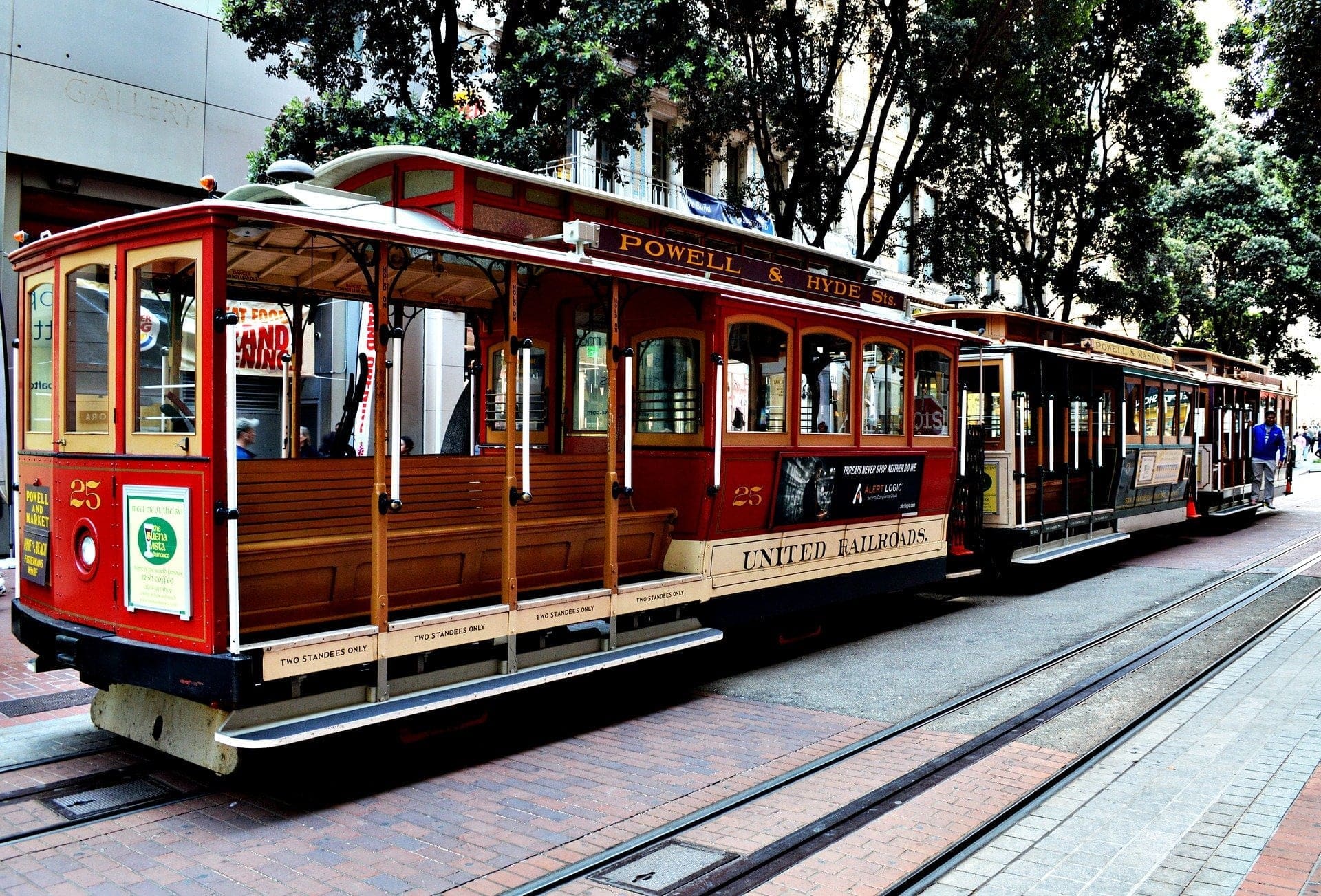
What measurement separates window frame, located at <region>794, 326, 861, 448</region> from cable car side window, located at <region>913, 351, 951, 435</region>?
121 centimetres

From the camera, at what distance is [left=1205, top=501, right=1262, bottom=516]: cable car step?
20278mm

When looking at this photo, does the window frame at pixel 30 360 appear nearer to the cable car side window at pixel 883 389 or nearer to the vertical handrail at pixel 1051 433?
the cable car side window at pixel 883 389

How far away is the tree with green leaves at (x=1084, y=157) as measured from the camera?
66.6 feet

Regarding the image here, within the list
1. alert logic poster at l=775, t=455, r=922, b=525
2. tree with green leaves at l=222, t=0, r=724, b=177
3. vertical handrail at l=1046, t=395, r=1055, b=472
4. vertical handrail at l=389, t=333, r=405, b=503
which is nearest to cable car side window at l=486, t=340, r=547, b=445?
alert logic poster at l=775, t=455, r=922, b=525

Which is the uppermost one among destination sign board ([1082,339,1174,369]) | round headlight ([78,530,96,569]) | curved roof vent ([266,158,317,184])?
curved roof vent ([266,158,317,184])

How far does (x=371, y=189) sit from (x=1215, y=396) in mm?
18324

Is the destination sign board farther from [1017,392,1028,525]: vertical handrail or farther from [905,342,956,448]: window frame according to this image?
[905,342,956,448]: window frame

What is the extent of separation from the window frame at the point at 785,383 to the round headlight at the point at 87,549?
424 cm

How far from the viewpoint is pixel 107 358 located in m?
5.68

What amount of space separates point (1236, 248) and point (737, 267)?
27.2 m

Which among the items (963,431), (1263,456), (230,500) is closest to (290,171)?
(230,500)

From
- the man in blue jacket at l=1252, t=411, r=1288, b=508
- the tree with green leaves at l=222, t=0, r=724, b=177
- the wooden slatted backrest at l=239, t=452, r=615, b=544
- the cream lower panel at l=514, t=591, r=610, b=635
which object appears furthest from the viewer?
the man in blue jacket at l=1252, t=411, r=1288, b=508

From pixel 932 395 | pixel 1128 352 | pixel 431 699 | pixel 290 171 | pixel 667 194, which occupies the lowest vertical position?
pixel 431 699

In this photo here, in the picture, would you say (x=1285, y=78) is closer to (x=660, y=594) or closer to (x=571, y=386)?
(x=571, y=386)
